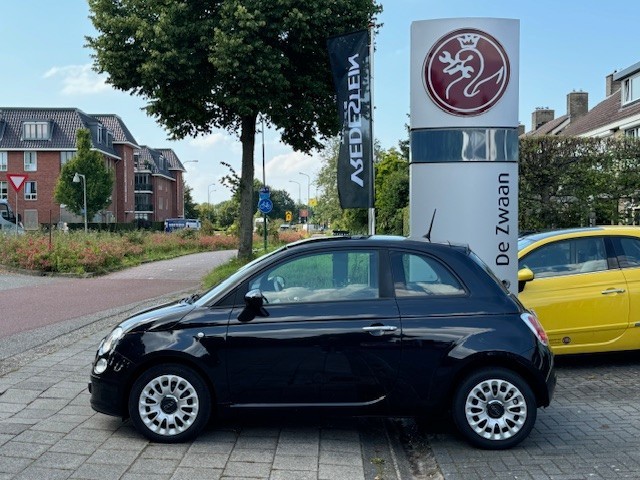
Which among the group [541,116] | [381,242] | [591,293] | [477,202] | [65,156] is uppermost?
[541,116]

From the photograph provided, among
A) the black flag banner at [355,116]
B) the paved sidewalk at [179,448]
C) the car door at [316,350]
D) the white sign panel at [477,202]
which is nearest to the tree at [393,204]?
the black flag banner at [355,116]

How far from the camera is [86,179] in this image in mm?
54031

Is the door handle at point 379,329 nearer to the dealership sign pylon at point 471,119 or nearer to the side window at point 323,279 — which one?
the side window at point 323,279

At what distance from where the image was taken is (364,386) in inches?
187

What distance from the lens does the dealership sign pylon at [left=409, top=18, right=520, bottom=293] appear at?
752 centimetres

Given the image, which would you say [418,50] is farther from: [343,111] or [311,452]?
[311,452]

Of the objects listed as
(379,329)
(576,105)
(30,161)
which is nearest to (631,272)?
(379,329)

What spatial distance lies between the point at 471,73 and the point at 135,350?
494 centimetres

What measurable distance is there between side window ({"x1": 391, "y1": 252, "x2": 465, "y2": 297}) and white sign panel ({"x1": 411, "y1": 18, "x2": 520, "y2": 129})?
3.10m

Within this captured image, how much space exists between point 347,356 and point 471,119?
3.95 metres

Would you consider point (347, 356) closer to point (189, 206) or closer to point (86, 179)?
point (86, 179)

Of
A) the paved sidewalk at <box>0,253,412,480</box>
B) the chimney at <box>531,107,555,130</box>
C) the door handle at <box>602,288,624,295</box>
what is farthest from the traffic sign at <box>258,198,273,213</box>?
the chimney at <box>531,107,555,130</box>

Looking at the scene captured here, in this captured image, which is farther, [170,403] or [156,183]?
[156,183]

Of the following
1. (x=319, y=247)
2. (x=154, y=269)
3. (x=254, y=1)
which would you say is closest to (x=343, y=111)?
(x=319, y=247)
